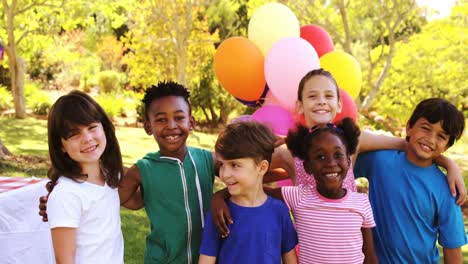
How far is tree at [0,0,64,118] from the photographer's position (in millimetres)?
11711

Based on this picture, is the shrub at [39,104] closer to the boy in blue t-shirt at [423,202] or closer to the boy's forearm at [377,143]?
the boy's forearm at [377,143]

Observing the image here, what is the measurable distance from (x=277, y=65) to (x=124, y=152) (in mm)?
7311

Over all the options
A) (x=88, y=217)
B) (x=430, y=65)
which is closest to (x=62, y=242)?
(x=88, y=217)

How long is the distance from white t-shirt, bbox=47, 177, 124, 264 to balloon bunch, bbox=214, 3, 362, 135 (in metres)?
1.26

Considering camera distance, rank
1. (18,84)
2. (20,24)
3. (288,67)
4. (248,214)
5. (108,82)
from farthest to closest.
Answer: (108,82), (20,24), (18,84), (288,67), (248,214)

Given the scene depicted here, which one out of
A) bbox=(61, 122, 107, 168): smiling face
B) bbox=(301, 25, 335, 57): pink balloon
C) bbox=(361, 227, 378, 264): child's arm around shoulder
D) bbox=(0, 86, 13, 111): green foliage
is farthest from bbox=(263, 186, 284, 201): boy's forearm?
bbox=(0, 86, 13, 111): green foliage

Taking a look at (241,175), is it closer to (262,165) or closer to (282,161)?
(262,165)

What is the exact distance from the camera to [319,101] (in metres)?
2.21

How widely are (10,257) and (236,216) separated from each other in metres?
1.68

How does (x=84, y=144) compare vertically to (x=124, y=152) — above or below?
above

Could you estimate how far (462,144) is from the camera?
488 inches

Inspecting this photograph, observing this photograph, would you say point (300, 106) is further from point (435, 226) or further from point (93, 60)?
point (93, 60)

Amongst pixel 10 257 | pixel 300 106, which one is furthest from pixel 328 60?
pixel 10 257

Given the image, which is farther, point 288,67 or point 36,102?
point 36,102
